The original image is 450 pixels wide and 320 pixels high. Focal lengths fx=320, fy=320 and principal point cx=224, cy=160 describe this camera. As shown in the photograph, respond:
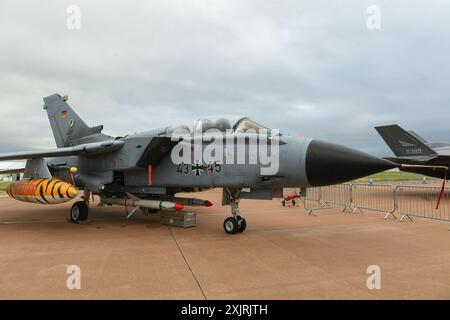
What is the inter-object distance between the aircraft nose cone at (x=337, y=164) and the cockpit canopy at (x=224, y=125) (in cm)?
128

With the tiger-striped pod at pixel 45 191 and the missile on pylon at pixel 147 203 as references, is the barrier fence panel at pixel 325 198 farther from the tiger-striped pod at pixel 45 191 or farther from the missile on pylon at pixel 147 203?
the tiger-striped pod at pixel 45 191

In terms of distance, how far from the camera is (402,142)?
17.4 meters

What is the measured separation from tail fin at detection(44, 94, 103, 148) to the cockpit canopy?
513cm

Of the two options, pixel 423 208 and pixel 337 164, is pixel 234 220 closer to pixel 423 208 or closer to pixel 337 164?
pixel 337 164

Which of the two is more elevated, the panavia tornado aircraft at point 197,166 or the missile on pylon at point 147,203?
the panavia tornado aircraft at point 197,166

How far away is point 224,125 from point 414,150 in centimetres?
1429

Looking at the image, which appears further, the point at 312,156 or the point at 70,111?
the point at 70,111

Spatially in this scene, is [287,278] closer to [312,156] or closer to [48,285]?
[312,156]

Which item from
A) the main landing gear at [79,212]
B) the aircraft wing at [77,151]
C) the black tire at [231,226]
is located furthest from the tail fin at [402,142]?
the main landing gear at [79,212]

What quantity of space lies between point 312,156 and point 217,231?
115 inches

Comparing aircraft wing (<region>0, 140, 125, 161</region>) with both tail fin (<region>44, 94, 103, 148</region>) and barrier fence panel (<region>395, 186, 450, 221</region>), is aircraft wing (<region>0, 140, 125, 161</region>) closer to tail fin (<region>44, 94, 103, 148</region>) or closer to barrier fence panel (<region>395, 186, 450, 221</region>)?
tail fin (<region>44, 94, 103, 148</region>)

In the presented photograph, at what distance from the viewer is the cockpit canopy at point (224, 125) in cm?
642

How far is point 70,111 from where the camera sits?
448 inches
